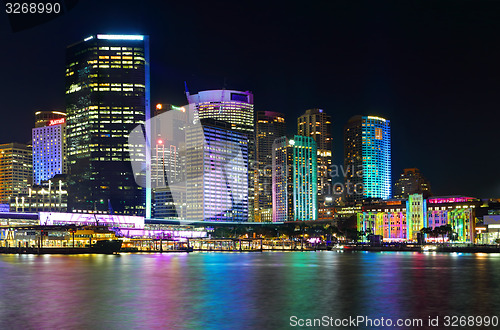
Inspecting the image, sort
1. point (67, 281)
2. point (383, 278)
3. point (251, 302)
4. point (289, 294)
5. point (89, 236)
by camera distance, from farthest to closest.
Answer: point (89, 236)
point (383, 278)
point (67, 281)
point (289, 294)
point (251, 302)

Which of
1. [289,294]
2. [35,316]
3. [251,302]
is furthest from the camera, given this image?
[289,294]

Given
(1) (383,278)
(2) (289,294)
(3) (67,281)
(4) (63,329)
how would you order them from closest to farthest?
(4) (63,329) → (2) (289,294) → (3) (67,281) → (1) (383,278)

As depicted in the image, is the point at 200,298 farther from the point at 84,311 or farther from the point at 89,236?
the point at 89,236

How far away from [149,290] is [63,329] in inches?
974

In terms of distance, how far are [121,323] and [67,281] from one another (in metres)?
35.4

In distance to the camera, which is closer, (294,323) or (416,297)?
(294,323)

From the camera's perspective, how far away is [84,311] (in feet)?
152

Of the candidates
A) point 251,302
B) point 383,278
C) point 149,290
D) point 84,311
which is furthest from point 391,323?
point 383,278

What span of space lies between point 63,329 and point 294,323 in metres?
15.8

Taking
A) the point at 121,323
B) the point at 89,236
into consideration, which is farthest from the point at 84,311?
the point at 89,236

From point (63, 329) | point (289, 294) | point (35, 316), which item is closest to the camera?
point (63, 329)

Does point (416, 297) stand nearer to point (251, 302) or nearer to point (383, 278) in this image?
point (251, 302)

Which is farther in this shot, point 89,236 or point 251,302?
point 89,236

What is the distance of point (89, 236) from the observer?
196375mm
